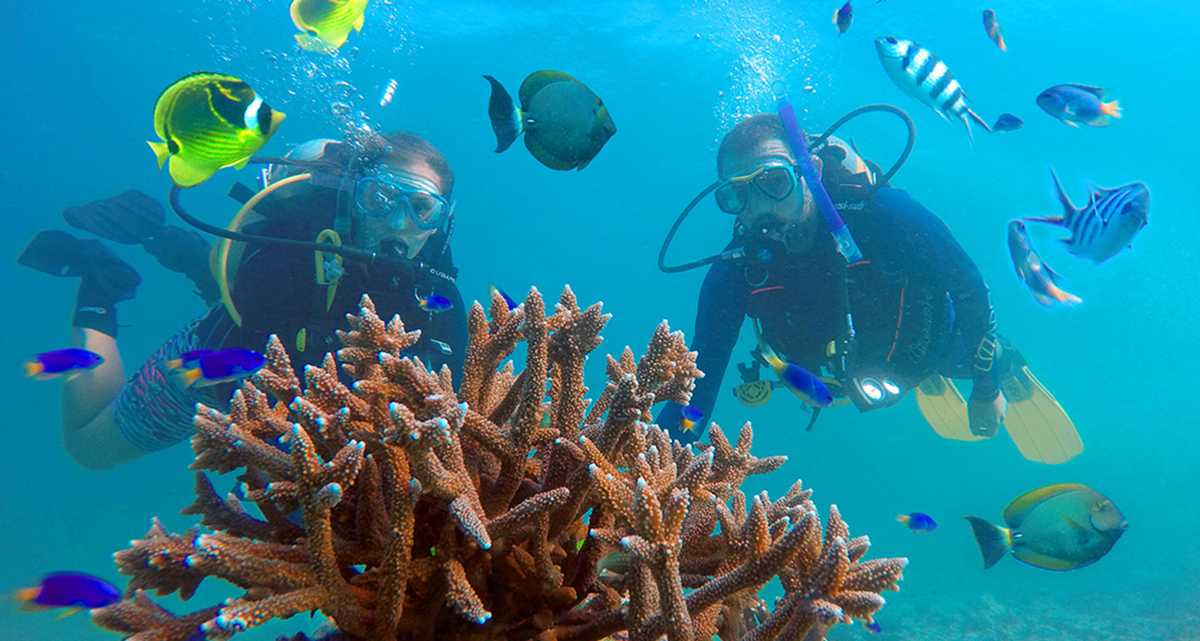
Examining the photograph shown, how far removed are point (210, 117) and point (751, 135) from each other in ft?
18.4

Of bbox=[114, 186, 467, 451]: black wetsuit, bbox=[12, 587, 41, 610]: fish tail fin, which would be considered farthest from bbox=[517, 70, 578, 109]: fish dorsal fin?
bbox=[12, 587, 41, 610]: fish tail fin

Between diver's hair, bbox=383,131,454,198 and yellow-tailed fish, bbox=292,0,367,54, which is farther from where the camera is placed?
diver's hair, bbox=383,131,454,198

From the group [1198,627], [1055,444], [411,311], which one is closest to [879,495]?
[1198,627]

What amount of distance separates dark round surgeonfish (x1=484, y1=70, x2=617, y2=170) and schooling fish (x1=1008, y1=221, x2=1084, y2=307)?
3055 millimetres

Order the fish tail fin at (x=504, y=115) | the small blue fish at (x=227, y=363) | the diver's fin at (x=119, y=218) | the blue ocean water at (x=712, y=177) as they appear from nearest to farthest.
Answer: the fish tail fin at (x=504, y=115)
the small blue fish at (x=227, y=363)
the diver's fin at (x=119, y=218)
the blue ocean water at (x=712, y=177)

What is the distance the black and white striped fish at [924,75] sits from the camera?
4.22m

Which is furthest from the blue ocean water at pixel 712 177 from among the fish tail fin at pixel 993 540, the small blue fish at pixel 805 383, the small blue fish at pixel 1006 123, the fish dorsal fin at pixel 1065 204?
the fish tail fin at pixel 993 540

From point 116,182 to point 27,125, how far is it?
10.7m

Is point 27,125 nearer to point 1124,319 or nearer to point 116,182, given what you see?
point 116,182

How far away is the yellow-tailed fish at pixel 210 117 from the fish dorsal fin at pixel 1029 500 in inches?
178

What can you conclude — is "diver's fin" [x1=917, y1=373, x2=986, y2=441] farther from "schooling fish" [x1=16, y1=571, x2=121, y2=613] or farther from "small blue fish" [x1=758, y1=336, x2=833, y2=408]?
"schooling fish" [x1=16, y1=571, x2=121, y2=613]

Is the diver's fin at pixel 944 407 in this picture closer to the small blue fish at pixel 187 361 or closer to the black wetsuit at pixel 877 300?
the black wetsuit at pixel 877 300

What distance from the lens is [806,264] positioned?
654cm

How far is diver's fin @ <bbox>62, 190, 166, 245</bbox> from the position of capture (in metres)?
6.25
